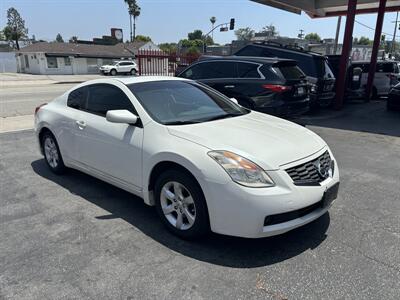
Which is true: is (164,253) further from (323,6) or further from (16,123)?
(323,6)

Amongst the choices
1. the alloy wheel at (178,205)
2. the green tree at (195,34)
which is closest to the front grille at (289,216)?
the alloy wheel at (178,205)

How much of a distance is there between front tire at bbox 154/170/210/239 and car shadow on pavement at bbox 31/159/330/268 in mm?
132

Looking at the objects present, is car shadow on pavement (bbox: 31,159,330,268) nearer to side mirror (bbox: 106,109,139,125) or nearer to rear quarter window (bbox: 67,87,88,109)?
side mirror (bbox: 106,109,139,125)

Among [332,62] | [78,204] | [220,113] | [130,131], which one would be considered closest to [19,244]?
[78,204]

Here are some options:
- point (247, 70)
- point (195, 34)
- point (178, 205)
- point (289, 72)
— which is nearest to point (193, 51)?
point (247, 70)

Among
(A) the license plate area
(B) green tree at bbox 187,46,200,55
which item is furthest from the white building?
(A) the license plate area

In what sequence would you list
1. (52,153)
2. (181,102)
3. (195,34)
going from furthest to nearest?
(195,34) → (52,153) → (181,102)

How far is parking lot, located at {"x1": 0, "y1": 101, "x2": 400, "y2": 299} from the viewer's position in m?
2.62

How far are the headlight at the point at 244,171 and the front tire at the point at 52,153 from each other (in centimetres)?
291

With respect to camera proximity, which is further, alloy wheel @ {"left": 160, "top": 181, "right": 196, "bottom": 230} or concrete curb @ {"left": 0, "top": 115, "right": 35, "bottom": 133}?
concrete curb @ {"left": 0, "top": 115, "right": 35, "bottom": 133}

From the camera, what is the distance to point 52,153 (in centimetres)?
503

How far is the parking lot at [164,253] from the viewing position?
2.62 meters

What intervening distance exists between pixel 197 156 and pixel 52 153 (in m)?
2.97

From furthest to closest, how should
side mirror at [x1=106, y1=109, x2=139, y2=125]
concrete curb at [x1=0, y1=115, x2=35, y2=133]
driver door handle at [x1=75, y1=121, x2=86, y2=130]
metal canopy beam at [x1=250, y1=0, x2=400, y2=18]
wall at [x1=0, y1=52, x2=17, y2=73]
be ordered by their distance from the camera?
wall at [x1=0, y1=52, x2=17, y2=73] < metal canopy beam at [x1=250, y1=0, x2=400, y2=18] < concrete curb at [x1=0, y1=115, x2=35, y2=133] < driver door handle at [x1=75, y1=121, x2=86, y2=130] < side mirror at [x1=106, y1=109, x2=139, y2=125]
